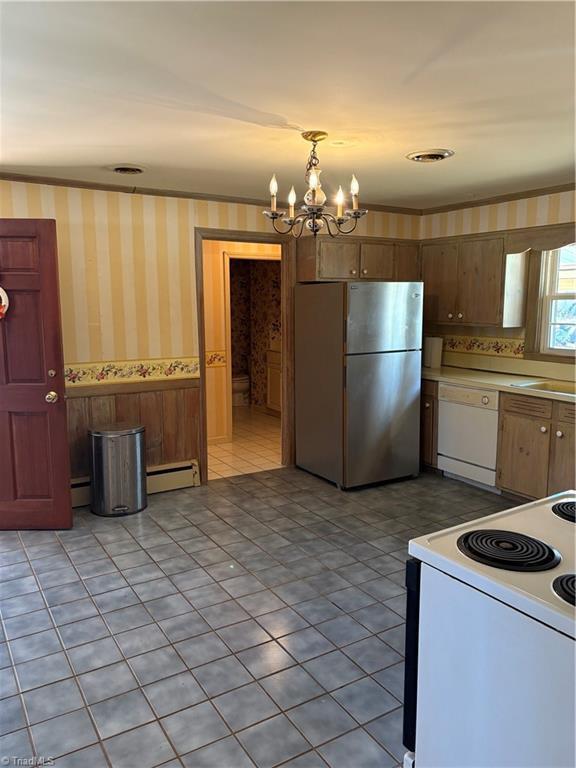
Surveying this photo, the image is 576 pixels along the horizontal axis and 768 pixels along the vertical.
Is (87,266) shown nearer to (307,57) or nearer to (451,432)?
(307,57)

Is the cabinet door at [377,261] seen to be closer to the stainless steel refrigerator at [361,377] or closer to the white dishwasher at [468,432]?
the stainless steel refrigerator at [361,377]

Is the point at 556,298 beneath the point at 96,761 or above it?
above

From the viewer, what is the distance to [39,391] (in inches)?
142

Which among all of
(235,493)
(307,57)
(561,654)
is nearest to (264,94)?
(307,57)

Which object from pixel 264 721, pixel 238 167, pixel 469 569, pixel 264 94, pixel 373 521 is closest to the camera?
pixel 469 569

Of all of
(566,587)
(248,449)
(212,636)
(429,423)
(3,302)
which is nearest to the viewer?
(566,587)

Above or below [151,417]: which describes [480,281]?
above

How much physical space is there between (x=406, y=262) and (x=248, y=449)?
7.98ft

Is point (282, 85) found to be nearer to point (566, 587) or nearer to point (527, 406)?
point (566, 587)

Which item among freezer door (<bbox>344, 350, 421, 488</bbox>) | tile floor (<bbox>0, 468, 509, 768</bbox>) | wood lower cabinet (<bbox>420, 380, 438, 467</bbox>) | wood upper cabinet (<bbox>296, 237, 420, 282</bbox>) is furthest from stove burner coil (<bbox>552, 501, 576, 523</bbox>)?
wood upper cabinet (<bbox>296, 237, 420, 282</bbox>)

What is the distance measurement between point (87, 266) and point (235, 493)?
2056mm

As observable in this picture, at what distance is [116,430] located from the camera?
13.1ft

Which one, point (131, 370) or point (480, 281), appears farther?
point (480, 281)

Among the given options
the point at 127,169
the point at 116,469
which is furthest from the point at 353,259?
the point at 116,469
